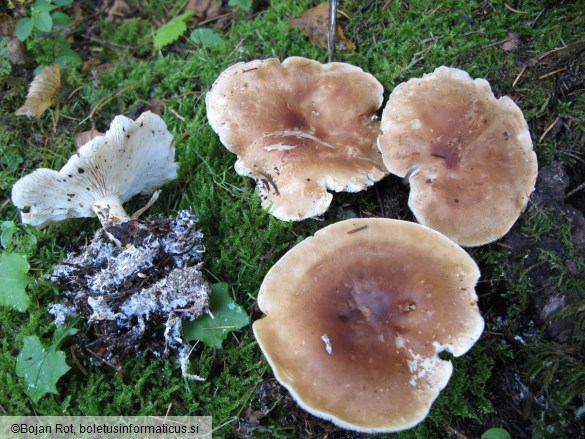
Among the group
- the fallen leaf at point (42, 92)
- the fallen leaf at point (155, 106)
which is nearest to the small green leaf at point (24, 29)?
the fallen leaf at point (42, 92)

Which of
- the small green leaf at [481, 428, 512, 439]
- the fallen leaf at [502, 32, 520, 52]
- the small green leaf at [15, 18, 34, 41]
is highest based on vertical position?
the small green leaf at [15, 18, 34, 41]

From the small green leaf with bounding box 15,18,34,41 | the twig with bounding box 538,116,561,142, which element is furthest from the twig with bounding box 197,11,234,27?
the twig with bounding box 538,116,561,142

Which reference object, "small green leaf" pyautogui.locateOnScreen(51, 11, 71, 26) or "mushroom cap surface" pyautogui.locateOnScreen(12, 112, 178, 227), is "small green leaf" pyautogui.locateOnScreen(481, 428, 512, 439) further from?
"small green leaf" pyautogui.locateOnScreen(51, 11, 71, 26)

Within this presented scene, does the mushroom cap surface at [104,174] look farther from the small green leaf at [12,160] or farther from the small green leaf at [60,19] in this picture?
the small green leaf at [60,19]

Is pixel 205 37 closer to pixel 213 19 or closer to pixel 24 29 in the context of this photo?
pixel 213 19

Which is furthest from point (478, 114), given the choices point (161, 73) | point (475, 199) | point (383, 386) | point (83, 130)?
point (83, 130)
